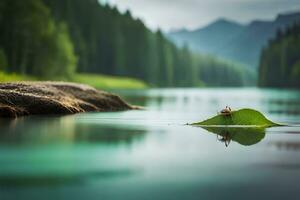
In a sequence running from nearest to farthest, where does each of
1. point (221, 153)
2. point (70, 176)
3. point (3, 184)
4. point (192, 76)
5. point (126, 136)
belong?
point (3, 184), point (70, 176), point (221, 153), point (126, 136), point (192, 76)

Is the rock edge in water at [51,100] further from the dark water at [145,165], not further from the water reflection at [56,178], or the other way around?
the water reflection at [56,178]

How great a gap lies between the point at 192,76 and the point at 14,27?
13126cm

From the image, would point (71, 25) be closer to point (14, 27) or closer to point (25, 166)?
point (14, 27)

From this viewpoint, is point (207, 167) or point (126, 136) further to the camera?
point (126, 136)

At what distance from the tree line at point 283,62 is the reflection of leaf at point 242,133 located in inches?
5605

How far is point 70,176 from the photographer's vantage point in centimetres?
615

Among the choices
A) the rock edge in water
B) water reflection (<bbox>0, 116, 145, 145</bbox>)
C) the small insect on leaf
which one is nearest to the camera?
water reflection (<bbox>0, 116, 145, 145</bbox>)

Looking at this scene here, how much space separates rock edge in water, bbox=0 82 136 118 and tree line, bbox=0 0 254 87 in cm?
3587

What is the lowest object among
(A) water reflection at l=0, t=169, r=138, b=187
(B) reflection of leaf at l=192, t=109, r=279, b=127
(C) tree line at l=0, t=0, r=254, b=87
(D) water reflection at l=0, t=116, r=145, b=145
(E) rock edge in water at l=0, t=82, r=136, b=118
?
(A) water reflection at l=0, t=169, r=138, b=187

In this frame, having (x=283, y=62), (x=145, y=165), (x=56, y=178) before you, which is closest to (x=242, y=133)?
(x=145, y=165)

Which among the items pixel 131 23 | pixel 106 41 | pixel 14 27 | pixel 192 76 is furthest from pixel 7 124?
pixel 192 76

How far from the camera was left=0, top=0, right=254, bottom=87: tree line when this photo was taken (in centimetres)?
6781

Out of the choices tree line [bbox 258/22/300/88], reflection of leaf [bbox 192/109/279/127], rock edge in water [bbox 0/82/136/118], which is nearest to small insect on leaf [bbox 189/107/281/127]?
reflection of leaf [bbox 192/109/279/127]

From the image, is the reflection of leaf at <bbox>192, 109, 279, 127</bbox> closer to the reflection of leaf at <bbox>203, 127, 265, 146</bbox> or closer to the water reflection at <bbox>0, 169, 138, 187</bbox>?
the reflection of leaf at <bbox>203, 127, 265, 146</bbox>
